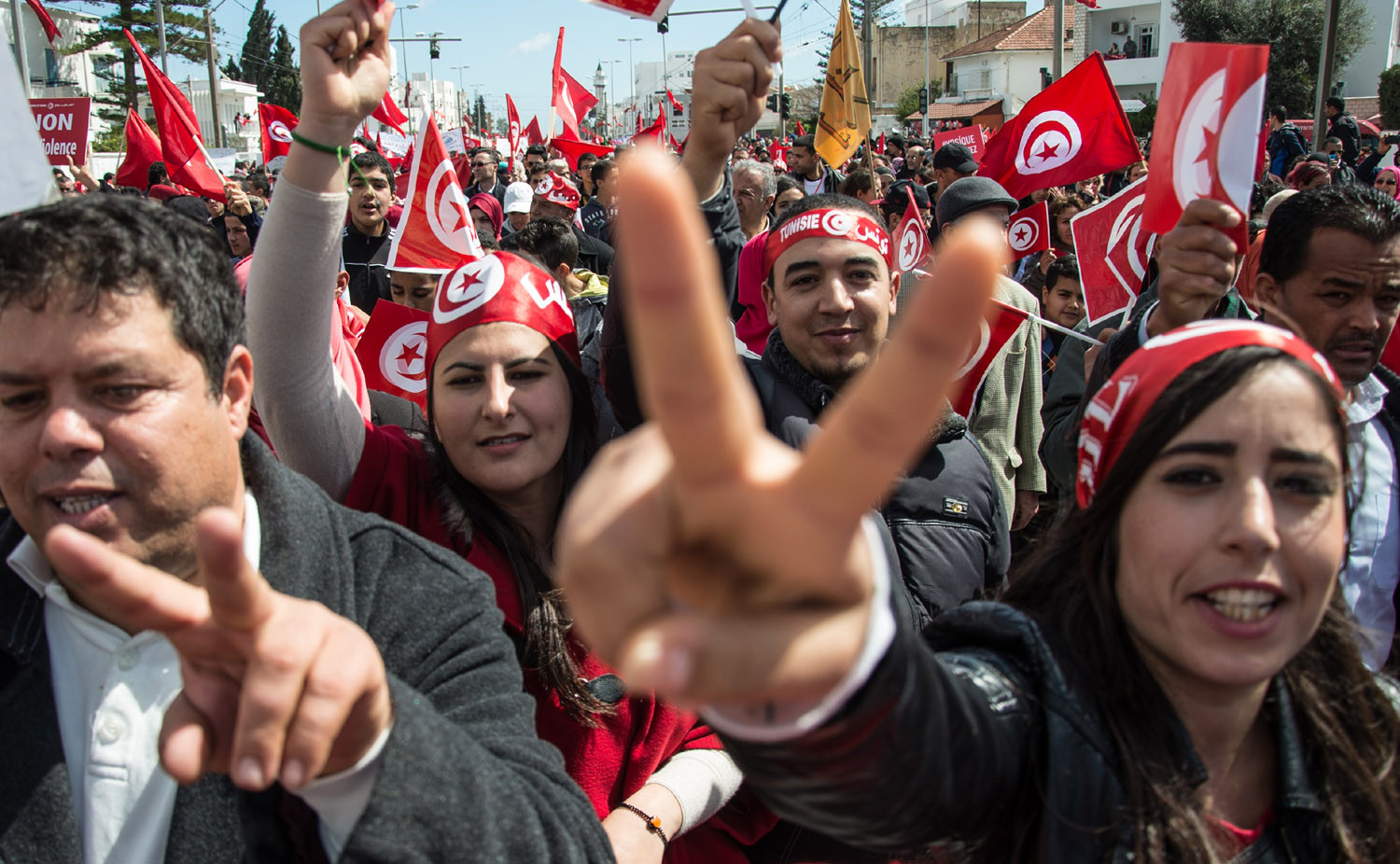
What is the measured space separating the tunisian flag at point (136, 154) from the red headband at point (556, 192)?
4.08 metres

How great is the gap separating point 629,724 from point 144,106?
48.7 m

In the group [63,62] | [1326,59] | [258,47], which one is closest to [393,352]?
[1326,59]

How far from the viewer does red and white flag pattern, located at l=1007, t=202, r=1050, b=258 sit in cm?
649

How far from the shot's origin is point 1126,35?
180 feet

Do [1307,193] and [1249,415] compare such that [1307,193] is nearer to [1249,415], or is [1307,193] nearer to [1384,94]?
[1249,415]

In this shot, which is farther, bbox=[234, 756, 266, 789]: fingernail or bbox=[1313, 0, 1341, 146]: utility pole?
bbox=[1313, 0, 1341, 146]: utility pole

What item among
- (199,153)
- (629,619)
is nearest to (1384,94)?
(199,153)

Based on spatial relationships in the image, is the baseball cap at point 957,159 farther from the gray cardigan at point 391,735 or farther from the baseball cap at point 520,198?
the gray cardigan at point 391,735

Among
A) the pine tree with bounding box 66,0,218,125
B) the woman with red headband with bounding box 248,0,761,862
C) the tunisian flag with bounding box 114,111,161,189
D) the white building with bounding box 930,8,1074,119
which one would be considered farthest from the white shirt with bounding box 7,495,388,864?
the white building with bounding box 930,8,1074,119

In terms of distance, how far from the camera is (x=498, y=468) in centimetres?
222

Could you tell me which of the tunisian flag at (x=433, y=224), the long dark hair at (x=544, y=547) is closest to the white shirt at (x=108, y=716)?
the long dark hair at (x=544, y=547)

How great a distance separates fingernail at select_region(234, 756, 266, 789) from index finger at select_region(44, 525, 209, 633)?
0.51 ft

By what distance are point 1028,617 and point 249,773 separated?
3.55 feet

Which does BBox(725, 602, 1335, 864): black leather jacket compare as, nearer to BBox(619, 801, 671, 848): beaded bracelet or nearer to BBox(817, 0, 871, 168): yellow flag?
BBox(619, 801, 671, 848): beaded bracelet
